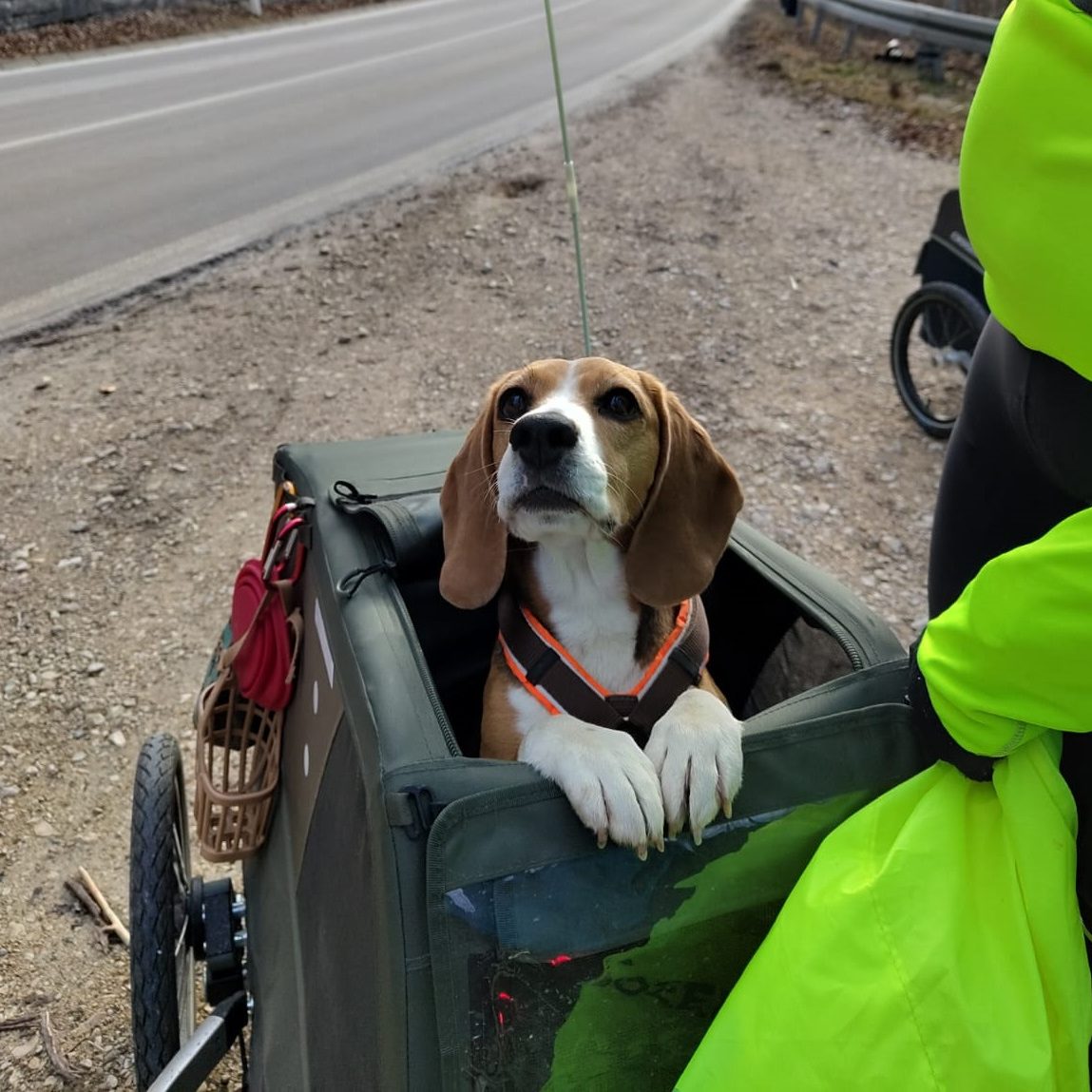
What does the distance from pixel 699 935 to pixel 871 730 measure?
A: 375mm

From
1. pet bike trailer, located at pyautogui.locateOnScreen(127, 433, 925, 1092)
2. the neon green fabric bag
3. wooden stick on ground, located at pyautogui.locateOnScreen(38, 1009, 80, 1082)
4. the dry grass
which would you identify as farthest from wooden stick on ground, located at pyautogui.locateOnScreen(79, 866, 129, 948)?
the dry grass

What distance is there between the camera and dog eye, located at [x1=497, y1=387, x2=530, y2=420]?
6.77 feet

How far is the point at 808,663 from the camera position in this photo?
6.23 ft

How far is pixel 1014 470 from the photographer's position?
160cm

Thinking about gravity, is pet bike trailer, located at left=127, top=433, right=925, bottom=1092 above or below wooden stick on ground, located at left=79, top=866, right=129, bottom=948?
above

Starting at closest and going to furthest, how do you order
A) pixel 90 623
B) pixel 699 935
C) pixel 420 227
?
pixel 699 935
pixel 90 623
pixel 420 227

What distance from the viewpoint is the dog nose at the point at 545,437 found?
181 centimetres

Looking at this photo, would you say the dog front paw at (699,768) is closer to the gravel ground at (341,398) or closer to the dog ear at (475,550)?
the dog ear at (475,550)

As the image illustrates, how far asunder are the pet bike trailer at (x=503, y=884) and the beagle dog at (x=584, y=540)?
0.21m

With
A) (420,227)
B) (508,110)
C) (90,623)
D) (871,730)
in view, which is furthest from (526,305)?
(508,110)

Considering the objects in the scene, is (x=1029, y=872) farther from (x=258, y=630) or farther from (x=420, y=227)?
(x=420, y=227)

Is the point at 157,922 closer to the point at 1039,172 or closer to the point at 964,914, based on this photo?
the point at 964,914

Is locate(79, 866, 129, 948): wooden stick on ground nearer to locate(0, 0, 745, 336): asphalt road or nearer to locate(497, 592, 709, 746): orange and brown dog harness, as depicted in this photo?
locate(497, 592, 709, 746): orange and brown dog harness

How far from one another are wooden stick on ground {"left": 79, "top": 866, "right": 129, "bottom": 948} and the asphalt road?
159 inches
